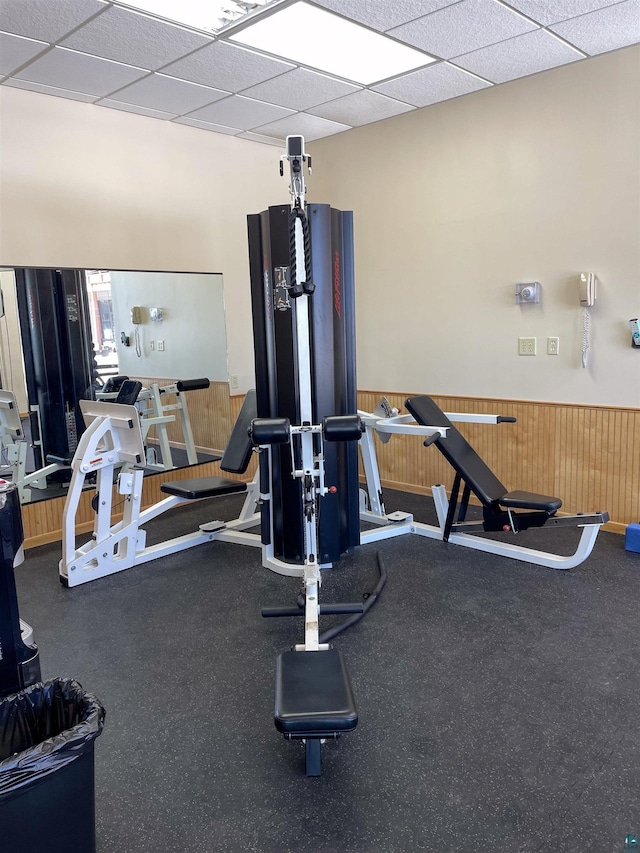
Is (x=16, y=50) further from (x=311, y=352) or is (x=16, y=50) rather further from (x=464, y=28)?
(x=464, y=28)

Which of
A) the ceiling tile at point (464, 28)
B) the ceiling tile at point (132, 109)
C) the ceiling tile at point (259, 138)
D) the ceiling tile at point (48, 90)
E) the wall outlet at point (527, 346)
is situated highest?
the ceiling tile at point (259, 138)

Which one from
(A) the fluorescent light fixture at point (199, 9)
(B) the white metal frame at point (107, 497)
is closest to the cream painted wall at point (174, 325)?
(B) the white metal frame at point (107, 497)

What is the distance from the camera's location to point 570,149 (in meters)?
3.88

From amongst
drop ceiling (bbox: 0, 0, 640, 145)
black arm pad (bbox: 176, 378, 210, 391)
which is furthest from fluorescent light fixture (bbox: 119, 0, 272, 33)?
black arm pad (bbox: 176, 378, 210, 391)

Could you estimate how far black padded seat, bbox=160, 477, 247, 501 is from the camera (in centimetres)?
378

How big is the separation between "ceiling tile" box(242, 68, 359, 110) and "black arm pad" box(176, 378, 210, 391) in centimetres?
202

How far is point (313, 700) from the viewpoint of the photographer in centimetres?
188

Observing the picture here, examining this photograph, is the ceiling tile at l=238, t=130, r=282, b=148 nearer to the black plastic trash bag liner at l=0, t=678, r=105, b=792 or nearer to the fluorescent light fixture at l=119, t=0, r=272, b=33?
the fluorescent light fixture at l=119, t=0, r=272, b=33

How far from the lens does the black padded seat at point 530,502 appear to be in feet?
10.8

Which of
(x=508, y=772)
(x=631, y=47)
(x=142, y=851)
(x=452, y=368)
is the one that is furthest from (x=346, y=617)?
(x=631, y=47)

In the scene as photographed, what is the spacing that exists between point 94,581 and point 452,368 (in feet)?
9.25

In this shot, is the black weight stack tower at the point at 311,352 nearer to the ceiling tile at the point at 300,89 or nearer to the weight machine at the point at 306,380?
the weight machine at the point at 306,380

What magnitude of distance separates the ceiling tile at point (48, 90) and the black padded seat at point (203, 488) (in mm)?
2507

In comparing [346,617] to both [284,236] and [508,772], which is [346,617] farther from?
[284,236]
